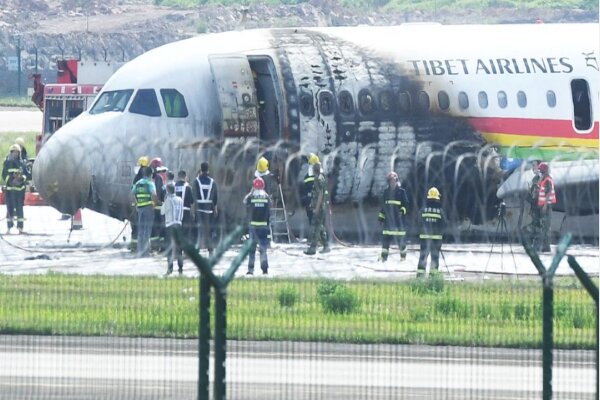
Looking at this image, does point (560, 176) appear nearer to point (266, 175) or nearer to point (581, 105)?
point (581, 105)

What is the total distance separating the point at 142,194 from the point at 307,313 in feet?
25.1

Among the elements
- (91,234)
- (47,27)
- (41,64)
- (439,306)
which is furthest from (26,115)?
(439,306)

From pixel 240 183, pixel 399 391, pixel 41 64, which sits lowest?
pixel 399 391

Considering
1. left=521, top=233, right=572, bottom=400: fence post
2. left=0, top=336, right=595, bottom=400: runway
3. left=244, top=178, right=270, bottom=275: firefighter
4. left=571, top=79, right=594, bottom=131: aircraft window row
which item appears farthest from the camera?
left=571, top=79, right=594, bottom=131: aircraft window row

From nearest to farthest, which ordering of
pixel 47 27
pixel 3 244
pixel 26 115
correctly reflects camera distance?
pixel 3 244
pixel 26 115
pixel 47 27

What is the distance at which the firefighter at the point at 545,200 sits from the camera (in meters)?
30.6

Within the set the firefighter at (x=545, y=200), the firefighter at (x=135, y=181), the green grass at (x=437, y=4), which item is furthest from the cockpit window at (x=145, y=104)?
the green grass at (x=437, y=4)

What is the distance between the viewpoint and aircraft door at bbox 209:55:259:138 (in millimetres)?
30672

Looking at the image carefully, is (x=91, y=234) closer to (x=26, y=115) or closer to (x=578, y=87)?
(x=578, y=87)

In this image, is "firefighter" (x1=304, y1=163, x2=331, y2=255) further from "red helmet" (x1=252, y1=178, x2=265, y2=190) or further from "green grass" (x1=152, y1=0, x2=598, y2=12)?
"green grass" (x1=152, y1=0, x2=598, y2=12)

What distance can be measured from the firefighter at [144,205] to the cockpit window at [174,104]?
1.37 metres

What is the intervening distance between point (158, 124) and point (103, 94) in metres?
1.59

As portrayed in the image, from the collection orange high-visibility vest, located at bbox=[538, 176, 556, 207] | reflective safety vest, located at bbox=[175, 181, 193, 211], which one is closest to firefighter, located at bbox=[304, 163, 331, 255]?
reflective safety vest, located at bbox=[175, 181, 193, 211]

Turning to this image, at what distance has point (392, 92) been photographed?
31.1 meters
